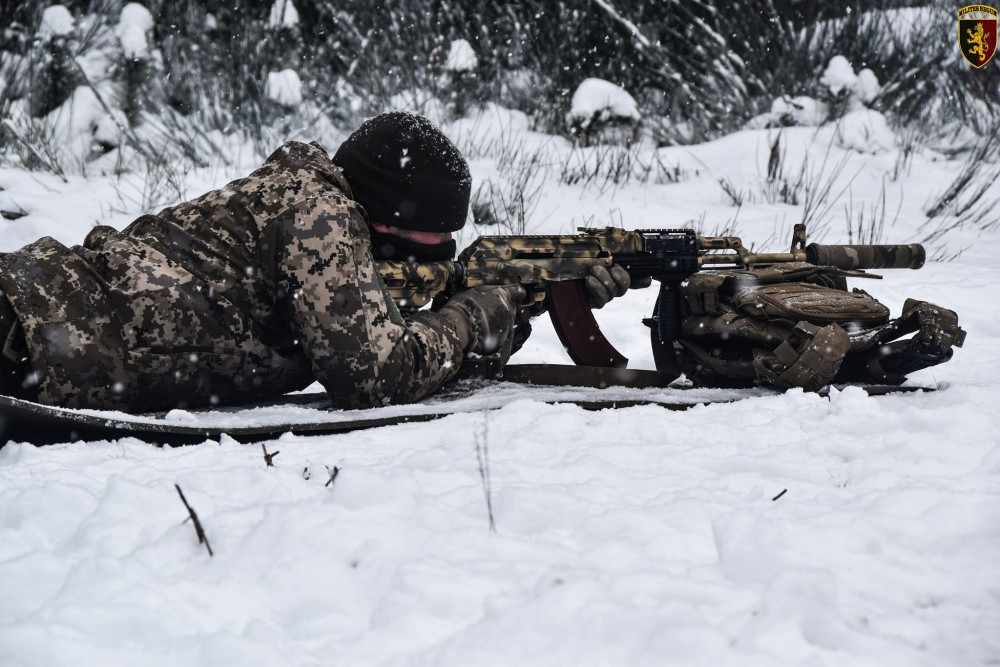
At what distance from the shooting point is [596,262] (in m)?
3.06

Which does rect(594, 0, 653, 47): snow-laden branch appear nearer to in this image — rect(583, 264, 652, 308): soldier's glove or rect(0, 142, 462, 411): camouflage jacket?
rect(583, 264, 652, 308): soldier's glove

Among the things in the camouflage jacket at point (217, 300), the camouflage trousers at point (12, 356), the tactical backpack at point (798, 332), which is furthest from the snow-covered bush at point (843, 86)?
the camouflage trousers at point (12, 356)

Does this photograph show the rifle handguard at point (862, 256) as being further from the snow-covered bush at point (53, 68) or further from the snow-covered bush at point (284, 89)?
the snow-covered bush at point (53, 68)

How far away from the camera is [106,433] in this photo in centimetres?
196

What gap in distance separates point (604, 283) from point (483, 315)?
56cm

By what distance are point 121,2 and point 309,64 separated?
83.7 inches

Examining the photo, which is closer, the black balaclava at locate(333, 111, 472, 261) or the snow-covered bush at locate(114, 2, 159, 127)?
the black balaclava at locate(333, 111, 472, 261)

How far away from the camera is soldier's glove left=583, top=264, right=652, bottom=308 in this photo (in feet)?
9.93

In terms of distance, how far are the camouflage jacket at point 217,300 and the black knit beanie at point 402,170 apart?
9 centimetres

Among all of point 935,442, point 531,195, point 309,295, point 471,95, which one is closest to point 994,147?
point 531,195

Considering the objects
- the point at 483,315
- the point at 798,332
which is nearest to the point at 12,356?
the point at 483,315

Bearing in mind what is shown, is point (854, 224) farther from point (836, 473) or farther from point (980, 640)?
point (980, 640)

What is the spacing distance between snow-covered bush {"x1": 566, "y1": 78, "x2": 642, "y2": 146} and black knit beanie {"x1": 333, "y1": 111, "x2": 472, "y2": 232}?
501cm

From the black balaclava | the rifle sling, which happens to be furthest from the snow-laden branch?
the black balaclava
